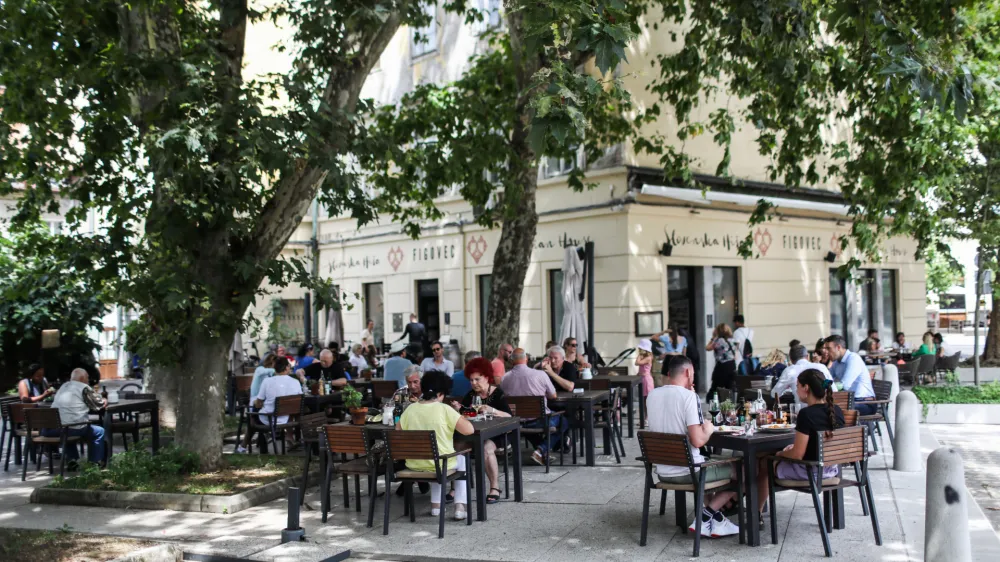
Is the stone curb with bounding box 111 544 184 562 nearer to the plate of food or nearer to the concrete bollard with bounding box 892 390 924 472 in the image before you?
the plate of food

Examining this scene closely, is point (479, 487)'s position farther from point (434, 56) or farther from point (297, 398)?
point (434, 56)

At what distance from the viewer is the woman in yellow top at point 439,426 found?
25.4 feet

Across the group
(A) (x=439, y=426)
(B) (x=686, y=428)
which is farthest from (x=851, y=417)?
(A) (x=439, y=426)

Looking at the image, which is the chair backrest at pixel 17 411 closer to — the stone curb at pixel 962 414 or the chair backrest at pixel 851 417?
the chair backrest at pixel 851 417

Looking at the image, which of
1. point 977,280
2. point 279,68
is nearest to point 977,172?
point 977,280

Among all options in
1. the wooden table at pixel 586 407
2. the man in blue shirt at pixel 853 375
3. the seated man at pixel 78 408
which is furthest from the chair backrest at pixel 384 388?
the man in blue shirt at pixel 853 375

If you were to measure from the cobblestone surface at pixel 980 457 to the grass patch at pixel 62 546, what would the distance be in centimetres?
707

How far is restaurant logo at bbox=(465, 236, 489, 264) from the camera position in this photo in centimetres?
2044

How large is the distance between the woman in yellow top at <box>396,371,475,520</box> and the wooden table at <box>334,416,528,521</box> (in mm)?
126

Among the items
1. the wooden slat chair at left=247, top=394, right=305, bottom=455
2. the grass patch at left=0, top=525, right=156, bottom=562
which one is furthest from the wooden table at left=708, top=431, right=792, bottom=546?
the wooden slat chair at left=247, top=394, right=305, bottom=455

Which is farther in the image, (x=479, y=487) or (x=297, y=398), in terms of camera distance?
(x=297, y=398)

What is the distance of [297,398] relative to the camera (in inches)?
449

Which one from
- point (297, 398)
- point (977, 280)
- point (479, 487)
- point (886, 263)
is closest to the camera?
point (479, 487)

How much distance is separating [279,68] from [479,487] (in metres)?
20.2
